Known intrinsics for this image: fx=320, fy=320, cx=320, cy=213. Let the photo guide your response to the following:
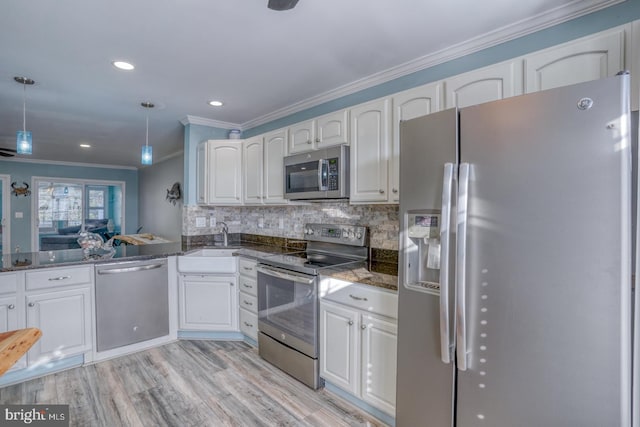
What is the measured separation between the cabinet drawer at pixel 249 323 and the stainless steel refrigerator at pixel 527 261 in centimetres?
184

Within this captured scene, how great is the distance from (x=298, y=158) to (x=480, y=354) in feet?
6.88

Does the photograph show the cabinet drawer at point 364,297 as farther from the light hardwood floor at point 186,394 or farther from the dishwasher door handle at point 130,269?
the dishwasher door handle at point 130,269

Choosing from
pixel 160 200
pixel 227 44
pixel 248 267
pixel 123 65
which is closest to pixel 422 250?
pixel 227 44

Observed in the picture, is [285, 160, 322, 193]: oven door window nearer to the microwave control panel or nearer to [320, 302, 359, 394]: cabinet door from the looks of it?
the microwave control panel

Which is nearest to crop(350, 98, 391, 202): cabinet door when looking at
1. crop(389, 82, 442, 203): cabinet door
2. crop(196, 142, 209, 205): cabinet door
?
crop(389, 82, 442, 203): cabinet door

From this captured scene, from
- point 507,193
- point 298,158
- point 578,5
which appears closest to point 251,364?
point 298,158

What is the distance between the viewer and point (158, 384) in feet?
8.10

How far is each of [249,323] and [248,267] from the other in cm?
55

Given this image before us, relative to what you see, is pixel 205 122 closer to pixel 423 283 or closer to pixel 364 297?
pixel 364 297

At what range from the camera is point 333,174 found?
257 cm

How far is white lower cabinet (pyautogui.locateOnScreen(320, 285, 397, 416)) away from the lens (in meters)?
1.90

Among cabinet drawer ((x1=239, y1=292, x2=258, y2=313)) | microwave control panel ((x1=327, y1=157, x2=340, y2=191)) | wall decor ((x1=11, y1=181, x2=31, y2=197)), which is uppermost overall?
wall decor ((x1=11, y1=181, x2=31, y2=197))

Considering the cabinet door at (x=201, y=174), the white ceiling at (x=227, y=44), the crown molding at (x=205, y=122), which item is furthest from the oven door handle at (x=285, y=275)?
the crown molding at (x=205, y=122)

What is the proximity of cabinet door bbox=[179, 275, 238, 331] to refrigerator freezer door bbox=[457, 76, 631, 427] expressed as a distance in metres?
2.39
